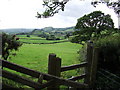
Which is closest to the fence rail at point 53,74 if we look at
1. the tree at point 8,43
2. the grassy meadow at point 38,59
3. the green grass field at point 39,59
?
the green grass field at point 39,59

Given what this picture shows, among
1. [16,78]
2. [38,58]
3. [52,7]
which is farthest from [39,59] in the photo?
[16,78]

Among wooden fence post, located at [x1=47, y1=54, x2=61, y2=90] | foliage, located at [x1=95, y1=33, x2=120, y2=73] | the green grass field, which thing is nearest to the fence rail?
wooden fence post, located at [x1=47, y1=54, x2=61, y2=90]

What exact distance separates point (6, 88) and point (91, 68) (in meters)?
2.77

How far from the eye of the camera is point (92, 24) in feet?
60.3

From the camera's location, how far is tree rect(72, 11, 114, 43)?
58.1 feet

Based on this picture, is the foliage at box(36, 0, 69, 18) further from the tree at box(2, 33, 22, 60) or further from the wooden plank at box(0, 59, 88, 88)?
the wooden plank at box(0, 59, 88, 88)

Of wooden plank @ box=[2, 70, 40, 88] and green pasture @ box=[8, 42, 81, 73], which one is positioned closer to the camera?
wooden plank @ box=[2, 70, 40, 88]

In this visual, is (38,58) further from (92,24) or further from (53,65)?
(53,65)

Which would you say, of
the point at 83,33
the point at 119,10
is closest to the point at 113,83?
the point at 119,10

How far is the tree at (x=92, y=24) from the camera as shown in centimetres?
1772

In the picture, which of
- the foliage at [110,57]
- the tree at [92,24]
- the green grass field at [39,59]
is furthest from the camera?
the tree at [92,24]

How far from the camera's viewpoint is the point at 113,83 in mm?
4391

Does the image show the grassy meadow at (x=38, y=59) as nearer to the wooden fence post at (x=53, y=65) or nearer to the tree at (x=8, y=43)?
the tree at (x=8, y=43)

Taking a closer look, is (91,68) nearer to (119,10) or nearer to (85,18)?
(119,10)
